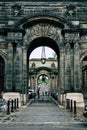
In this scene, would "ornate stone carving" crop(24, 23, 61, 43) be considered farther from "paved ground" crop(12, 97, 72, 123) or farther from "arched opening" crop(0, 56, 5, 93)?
"paved ground" crop(12, 97, 72, 123)

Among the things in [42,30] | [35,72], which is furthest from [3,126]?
[35,72]

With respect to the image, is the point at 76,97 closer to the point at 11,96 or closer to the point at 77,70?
the point at 77,70

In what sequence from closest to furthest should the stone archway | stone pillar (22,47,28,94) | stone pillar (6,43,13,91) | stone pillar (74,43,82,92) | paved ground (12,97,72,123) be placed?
paved ground (12,97,72,123), stone pillar (74,43,82,92), stone pillar (6,43,13,91), stone pillar (22,47,28,94), the stone archway

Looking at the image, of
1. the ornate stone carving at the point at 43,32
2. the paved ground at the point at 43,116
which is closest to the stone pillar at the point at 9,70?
the ornate stone carving at the point at 43,32

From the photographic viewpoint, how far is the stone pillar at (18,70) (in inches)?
1316

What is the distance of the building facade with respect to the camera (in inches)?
1316

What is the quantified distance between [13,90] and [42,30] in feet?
20.8

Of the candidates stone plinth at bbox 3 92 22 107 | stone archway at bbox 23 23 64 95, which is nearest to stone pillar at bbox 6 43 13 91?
stone plinth at bbox 3 92 22 107

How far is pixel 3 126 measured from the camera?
1714 centimetres

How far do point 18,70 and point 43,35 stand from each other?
4.11 m

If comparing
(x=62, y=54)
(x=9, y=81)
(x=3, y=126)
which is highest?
(x=62, y=54)

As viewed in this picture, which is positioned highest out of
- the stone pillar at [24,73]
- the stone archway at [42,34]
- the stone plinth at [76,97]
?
the stone archway at [42,34]

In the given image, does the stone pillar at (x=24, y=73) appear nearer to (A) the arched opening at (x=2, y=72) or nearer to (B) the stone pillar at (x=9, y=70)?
(B) the stone pillar at (x=9, y=70)

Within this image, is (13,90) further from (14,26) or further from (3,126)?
(3,126)
